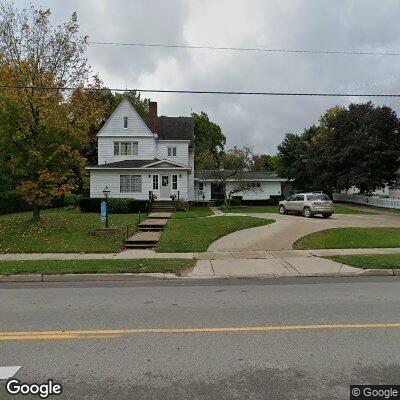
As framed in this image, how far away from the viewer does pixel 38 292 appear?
8.94 m

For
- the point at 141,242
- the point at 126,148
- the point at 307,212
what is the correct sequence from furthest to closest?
the point at 126,148 < the point at 307,212 < the point at 141,242

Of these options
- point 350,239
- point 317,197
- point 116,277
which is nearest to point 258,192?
point 317,197

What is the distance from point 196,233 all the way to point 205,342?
1248 cm

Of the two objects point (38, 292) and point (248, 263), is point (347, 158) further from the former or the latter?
point (38, 292)

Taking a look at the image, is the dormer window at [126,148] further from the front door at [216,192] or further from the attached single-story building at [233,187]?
the front door at [216,192]

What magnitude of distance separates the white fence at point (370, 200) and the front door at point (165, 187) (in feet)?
69.6

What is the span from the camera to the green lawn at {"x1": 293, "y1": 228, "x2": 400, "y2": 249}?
1551 centimetres

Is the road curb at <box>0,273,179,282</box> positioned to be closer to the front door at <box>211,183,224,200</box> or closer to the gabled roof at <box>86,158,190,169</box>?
the gabled roof at <box>86,158,190,169</box>

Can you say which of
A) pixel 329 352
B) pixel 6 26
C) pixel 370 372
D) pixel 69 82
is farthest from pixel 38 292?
pixel 6 26

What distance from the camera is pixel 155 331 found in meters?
5.89

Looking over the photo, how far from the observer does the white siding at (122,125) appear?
124ft

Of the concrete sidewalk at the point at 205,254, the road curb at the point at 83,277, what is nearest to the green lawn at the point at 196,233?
the concrete sidewalk at the point at 205,254

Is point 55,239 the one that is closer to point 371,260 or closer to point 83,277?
point 83,277

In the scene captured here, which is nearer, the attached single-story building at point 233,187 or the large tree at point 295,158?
the attached single-story building at point 233,187
